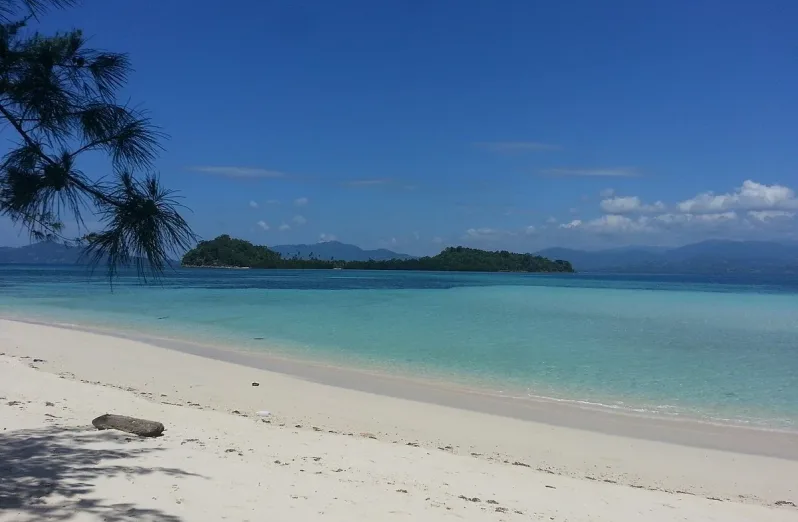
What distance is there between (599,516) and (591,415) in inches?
180

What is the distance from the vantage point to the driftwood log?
18.8 ft

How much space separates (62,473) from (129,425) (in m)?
1.53

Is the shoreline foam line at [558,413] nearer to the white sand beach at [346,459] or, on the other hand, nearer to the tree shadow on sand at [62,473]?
the white sand beach at [346,459]

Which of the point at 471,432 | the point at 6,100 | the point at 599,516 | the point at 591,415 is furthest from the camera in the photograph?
the point at 591,415

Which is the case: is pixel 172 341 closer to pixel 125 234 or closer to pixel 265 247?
pixel 125 234

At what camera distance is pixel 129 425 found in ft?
19.1

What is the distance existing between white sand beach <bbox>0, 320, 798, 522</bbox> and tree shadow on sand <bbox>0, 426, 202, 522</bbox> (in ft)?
0.05

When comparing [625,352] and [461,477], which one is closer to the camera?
[461,477]

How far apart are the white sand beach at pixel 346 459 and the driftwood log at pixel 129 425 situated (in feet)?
0.53

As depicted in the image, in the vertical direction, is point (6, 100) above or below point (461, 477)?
above

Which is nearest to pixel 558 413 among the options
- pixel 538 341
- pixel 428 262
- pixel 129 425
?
pixel 129 425

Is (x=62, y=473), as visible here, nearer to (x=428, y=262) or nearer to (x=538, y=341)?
(x=538, y=341)

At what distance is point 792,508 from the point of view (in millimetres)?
5504

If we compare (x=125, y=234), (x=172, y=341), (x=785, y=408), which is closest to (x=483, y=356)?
(x=785, y=408)
